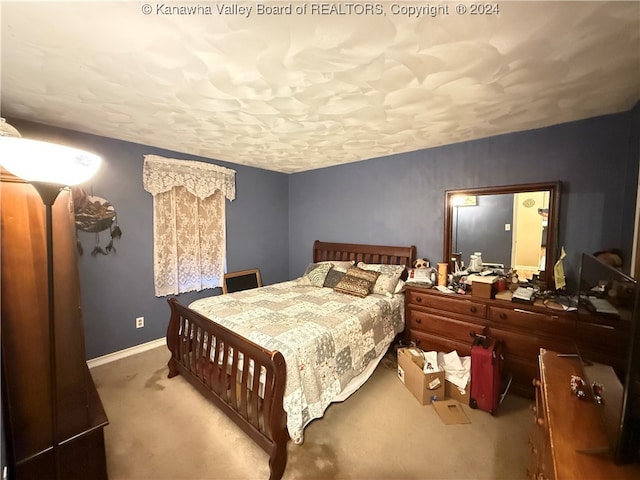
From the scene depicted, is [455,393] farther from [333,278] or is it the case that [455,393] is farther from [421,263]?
[333,278]

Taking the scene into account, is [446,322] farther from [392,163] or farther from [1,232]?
[1,232]

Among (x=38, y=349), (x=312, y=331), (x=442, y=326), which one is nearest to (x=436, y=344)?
(x=442, y=326)

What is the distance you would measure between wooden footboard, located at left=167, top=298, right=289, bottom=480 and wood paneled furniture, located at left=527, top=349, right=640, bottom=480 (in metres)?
1.23

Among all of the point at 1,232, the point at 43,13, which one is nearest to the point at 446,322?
the point at 1,232

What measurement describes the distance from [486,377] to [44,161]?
291 centimetres

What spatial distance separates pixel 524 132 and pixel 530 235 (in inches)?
39.2

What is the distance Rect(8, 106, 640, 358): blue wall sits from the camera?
2.21 metres

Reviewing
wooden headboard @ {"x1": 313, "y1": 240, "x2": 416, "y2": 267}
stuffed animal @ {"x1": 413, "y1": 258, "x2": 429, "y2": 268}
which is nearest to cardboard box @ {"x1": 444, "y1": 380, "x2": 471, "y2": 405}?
stuffed animal @ {"x1": 413, "y1": 258, "x2": 429, "y2": 268}

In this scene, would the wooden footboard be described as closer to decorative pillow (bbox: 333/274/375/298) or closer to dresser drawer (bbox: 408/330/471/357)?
decorative pillow (bbox: 333/274/375/298)

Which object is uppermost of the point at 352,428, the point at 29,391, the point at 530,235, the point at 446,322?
the point at 530,235

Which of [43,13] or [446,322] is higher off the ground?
[43,13]

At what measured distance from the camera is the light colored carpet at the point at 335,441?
159 cm

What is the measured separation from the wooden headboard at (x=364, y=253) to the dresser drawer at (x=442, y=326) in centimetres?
68

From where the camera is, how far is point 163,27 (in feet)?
3.82
